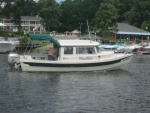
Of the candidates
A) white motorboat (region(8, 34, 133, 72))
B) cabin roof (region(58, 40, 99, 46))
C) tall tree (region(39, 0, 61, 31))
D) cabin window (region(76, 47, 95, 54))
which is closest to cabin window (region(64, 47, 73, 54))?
white motorboat (region(8, 34, 133, 72))

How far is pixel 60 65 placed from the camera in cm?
3850

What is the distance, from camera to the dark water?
23.4 metres

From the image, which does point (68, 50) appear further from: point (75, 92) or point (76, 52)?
point (75, 92)

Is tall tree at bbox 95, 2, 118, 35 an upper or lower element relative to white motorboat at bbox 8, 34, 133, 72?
upper

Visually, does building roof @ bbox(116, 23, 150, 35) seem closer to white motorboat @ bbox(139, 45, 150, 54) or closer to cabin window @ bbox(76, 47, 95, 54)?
white motorboat @ bbox(139, 45, 150, 54)

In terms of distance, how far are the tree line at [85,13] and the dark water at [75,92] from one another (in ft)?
211

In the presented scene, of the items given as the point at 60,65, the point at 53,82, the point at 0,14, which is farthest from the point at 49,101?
the point at 0,14

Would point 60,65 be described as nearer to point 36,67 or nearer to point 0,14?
point 36,67

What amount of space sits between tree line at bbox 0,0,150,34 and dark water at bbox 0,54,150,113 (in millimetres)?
64174

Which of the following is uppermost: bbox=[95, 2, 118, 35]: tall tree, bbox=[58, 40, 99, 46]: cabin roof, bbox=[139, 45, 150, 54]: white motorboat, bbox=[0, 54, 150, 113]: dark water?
bbox=[95, 2, 118, 35]: tall tree

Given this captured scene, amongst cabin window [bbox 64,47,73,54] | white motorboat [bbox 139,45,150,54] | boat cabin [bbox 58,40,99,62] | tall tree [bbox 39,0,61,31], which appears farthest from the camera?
tall tree [bbox 39,0,61,31]

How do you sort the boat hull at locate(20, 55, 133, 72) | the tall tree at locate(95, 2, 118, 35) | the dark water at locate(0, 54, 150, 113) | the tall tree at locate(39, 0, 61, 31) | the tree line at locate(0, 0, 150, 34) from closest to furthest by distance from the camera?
1. the dark water at locate(0, 54, 150, 113)
2. the boat hull at locate(20, 55, 133, 72)
3. the tall tree at locate(95, 2, 118, 35)
4. the tree line at locate(0, 0, 150, 34)
5. the tall tree at locate(39, 0, 61, 31)

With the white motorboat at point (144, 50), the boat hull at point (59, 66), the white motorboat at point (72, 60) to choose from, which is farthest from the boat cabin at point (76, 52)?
the white motorboat at point (144, 50)

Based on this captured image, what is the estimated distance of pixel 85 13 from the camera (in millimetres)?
134500
